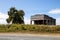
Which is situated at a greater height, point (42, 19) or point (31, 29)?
point (42, 19)

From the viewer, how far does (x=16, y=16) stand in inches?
2048

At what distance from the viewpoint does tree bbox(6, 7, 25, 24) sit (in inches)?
2024

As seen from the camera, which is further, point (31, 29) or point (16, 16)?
point (16, 16)

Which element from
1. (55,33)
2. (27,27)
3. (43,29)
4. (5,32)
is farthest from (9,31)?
(55,33)

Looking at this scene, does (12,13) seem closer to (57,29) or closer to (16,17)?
(16,17)

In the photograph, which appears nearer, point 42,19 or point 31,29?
point 31,29

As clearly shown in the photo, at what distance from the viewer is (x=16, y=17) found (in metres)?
51.9

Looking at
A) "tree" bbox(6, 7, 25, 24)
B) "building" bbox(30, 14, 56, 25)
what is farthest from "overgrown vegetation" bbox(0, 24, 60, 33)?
Answer: "building" bbox(30, 14, 56, 25)

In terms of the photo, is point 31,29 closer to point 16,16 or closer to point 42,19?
point 42,19

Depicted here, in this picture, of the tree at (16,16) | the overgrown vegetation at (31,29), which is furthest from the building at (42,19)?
the overgrown vegetation at (31,29)

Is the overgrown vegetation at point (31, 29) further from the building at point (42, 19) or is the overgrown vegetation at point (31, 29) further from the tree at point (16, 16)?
the building at point (42, 19)

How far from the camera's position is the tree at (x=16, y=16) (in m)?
51.4

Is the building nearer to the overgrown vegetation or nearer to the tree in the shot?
the tree

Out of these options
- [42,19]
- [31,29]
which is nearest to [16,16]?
[42,19]
